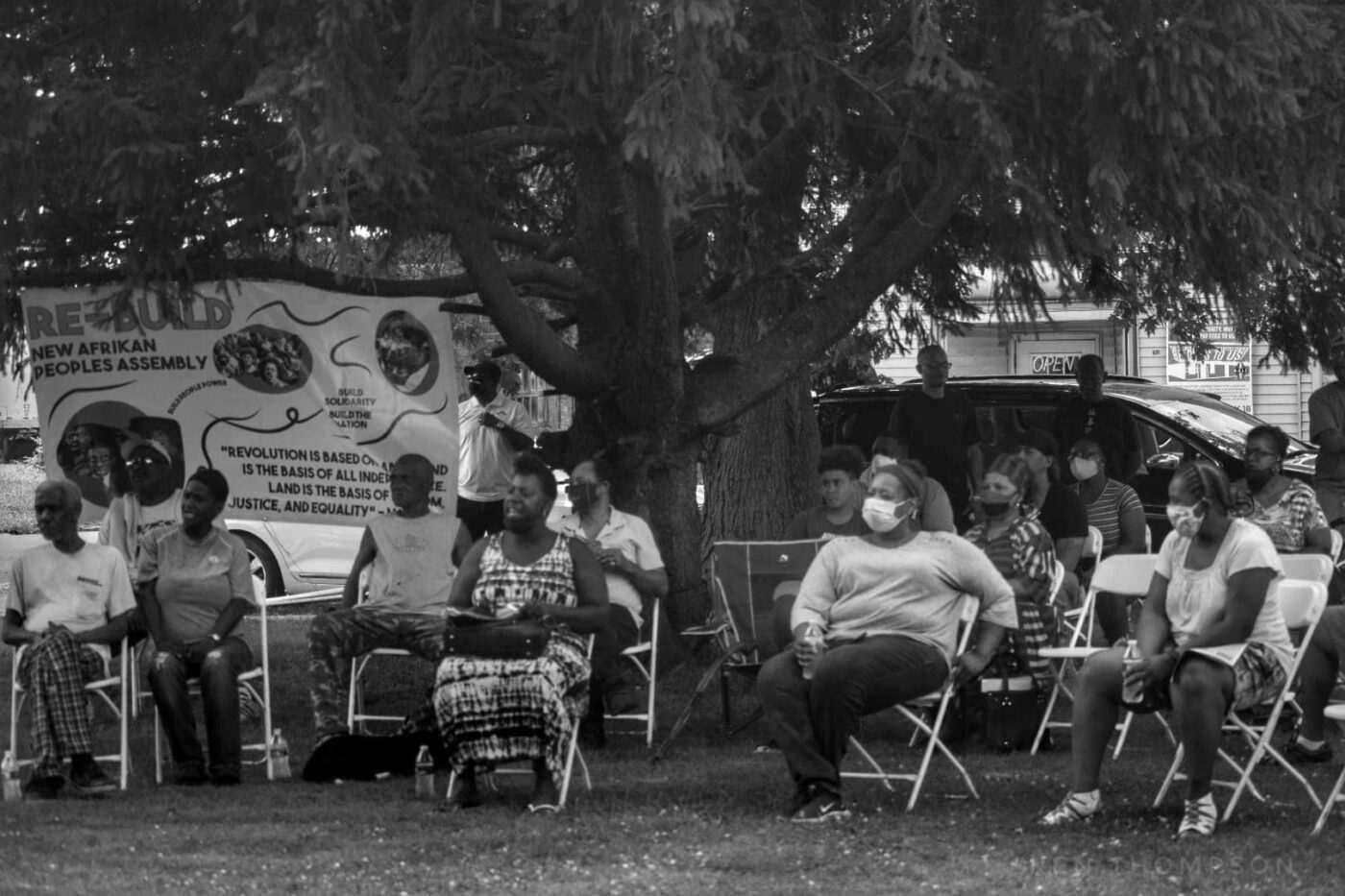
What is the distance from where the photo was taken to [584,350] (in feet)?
38.1

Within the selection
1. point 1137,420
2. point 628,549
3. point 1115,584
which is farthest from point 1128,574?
point 1137,420

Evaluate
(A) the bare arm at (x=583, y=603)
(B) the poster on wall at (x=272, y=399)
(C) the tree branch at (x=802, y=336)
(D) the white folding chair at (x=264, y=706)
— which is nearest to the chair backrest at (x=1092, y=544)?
(C) the tree branch at (x=802, y=336)

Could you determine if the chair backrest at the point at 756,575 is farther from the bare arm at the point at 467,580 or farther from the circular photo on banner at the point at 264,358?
the circular photo on banner at the point at 264,358

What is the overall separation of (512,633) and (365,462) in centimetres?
363

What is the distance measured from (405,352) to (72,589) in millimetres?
2952

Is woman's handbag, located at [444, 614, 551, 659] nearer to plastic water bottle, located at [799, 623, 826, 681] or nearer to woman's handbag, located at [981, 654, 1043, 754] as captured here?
plastic water bottle, located at [799, 623, 826, 681]

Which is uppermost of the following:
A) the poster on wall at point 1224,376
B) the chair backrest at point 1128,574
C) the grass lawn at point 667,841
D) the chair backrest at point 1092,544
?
the poster on wall at point 1224,376

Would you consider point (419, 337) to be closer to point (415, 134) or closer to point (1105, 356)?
point (415, 134)

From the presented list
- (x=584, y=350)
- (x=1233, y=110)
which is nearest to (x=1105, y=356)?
(x=584, y=350)

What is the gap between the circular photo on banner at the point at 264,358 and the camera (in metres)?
11.4

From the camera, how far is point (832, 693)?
765cm

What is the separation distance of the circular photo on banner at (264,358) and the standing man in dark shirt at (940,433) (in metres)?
3.98

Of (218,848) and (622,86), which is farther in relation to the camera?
(622,86)

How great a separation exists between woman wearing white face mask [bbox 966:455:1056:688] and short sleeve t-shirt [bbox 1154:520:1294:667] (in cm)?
164
